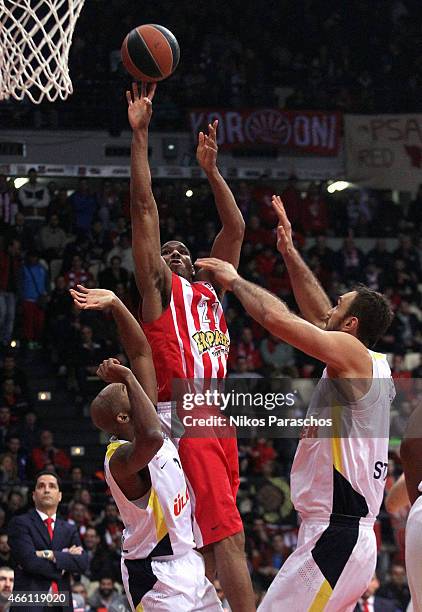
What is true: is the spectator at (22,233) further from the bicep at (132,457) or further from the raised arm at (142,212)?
the bicep at (132,457)

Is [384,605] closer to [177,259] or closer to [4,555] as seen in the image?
[4,555]

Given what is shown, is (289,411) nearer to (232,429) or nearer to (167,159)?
(232,429)

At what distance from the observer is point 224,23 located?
21125 mm

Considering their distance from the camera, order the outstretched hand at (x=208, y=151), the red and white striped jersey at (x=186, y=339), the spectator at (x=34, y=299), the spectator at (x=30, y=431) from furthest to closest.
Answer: the spectator at (x=34, y=299)
the spectator at (x=30, y=431)
the outstretched hand at (x=208, y=151)
the red and white striped jersey at (x=186, y=339)

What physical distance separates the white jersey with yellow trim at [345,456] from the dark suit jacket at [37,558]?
3501 mm

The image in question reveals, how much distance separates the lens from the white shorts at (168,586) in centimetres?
502

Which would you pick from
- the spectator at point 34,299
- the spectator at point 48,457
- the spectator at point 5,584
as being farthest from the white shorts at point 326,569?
the spectator at point 34,299

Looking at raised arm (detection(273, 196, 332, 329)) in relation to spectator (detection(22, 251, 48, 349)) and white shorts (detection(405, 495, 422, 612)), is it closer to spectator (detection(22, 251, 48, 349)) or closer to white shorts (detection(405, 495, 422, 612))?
white shorts (detection(405, 495, 422, 612))

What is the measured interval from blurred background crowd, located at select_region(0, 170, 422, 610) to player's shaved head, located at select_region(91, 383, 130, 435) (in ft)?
20.5

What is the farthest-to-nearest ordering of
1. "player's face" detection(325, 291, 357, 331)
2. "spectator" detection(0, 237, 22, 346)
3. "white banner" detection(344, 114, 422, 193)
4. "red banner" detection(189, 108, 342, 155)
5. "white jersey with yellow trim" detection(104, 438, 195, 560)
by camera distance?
"white banner" detection(344, 114, 422, 193), "red banner" detection(189, 108, 342, 155), "spectator" detection(0, 237, 22, 346), "player's face" detection(325, 291, 357, 331), "white jersey with yellow trim" detection(104, 438, 195, 560)

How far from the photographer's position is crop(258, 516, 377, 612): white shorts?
495cm

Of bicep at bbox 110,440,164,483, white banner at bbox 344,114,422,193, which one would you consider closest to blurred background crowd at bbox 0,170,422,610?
white banner at bbox 344,114,422,193

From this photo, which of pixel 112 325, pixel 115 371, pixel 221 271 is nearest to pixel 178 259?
pixel 221 271

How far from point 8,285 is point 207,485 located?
10472 millimetres
